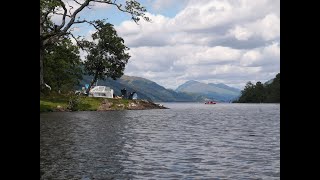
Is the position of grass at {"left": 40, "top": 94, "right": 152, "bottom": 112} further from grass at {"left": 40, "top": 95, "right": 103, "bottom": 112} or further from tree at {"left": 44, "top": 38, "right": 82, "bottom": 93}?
tree at {"left": 44, "top": 38, "right": 82, "bottom": 93}

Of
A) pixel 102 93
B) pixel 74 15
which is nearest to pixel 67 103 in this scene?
pixel 102 93

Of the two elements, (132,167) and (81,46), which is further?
(81,46)

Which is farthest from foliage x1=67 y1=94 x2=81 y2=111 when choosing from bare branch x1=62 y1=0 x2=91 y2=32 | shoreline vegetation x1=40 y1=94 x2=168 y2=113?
bare branch x1=62 y1=0 x2=91 y2=32

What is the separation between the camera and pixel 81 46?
60156mm

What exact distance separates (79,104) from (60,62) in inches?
697

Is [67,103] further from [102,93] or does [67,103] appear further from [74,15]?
[74,15]

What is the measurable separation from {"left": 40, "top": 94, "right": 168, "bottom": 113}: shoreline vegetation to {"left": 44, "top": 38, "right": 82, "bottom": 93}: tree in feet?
30.5

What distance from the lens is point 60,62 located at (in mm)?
→ 111188

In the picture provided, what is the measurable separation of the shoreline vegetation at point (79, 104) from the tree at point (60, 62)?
9299mm

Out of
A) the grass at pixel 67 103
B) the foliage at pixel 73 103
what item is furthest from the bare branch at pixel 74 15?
the foliage at pixel 73 103
